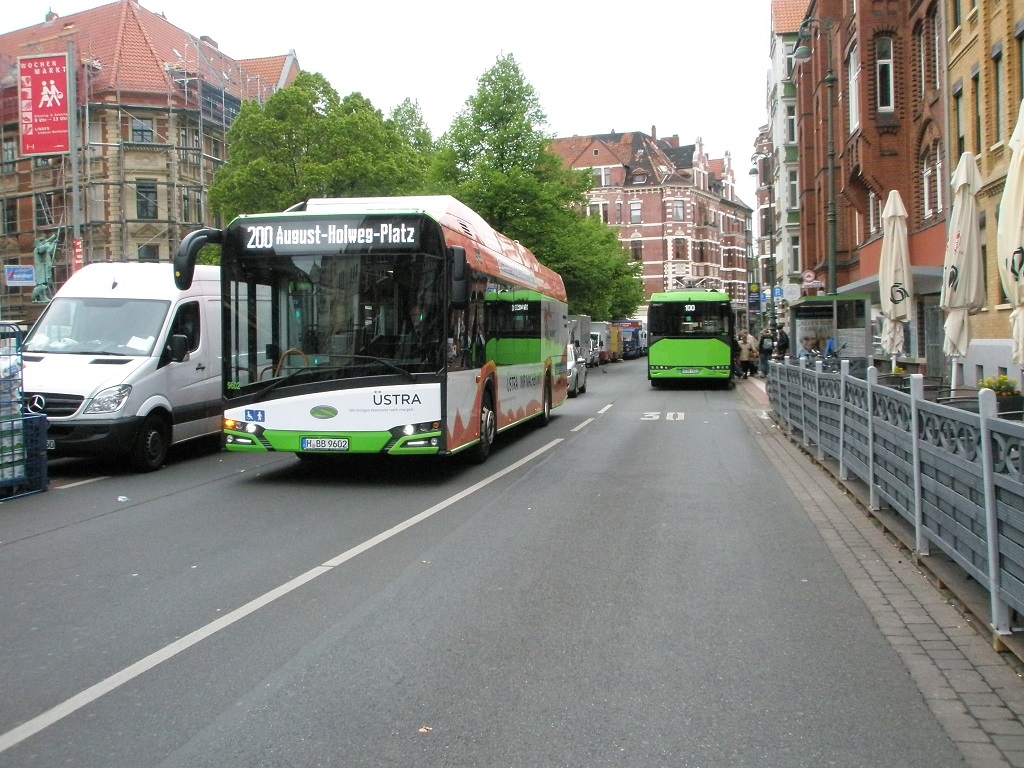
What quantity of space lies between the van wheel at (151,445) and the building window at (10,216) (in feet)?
143

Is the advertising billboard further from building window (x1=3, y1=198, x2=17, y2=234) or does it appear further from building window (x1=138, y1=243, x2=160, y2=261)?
building window (x1=3, y1=198, x2=17, y2=234)

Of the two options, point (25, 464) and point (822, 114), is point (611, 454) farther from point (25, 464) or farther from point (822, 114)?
point (822, 114)

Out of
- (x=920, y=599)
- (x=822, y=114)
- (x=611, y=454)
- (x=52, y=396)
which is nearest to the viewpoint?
(x=920, y=599)

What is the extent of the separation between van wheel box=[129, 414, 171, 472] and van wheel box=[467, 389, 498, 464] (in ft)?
13.2

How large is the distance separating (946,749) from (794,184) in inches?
2470

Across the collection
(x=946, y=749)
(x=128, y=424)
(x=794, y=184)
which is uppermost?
(x=794, y=184)

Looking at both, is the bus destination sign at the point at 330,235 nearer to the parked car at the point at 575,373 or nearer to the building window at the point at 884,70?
the parked car at the point at 575,373

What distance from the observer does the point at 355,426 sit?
11.2 meters

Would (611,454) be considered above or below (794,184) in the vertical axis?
below

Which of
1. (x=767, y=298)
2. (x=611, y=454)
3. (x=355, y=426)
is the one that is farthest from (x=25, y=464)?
(x=767, y=298)

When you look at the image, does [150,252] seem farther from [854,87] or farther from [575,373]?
[854,87]

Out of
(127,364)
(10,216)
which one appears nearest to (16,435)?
(127,364)

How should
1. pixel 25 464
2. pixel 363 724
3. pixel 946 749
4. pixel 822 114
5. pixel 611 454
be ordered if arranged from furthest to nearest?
pixel 822 114, pixel 611 454, pixel 25 464, pixel 363 724, pixel 946 749

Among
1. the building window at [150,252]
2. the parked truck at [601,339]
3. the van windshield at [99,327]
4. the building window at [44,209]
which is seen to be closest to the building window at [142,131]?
the building window at [44,209]
